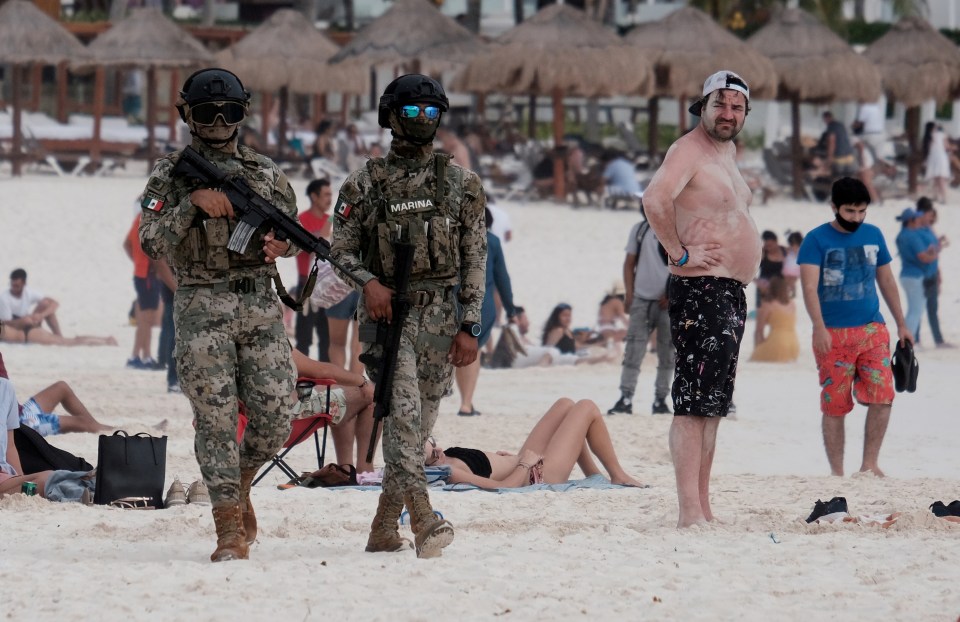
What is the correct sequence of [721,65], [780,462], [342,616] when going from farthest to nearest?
[721,65] → [780,462] → [342,616]

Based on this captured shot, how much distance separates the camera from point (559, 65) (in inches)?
985

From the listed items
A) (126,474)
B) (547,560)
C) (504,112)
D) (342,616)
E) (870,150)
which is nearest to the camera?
(342,616)

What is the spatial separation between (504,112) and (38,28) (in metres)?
13.0

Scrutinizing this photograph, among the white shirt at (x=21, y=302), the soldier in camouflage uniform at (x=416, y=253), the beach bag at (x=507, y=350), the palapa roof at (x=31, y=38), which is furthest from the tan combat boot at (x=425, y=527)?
the palapa roof at (x=31, y=38)

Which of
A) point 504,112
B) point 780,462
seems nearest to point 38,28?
point 504,112

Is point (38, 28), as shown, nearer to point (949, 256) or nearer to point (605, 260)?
point (605, 260)

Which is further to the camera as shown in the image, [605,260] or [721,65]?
[721,65]

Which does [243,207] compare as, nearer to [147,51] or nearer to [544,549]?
[544,549]

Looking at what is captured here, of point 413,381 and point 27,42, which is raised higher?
point 27,42

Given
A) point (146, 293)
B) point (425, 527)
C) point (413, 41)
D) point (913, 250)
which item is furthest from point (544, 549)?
point (413, 41)

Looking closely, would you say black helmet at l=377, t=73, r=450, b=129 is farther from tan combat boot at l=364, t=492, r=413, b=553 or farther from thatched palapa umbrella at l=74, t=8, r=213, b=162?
thatched palapa umbrella at l=74, t=8, r=213, b=162

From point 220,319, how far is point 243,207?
345mm

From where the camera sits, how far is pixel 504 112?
122 ft

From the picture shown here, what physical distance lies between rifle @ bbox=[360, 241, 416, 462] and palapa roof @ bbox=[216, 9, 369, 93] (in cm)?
2259
